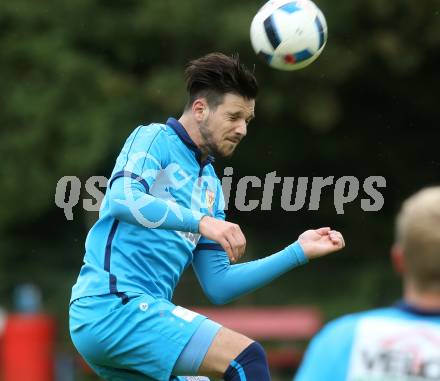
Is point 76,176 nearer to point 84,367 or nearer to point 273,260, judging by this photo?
point 84,367

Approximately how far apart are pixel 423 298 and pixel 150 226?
2024 millimetres

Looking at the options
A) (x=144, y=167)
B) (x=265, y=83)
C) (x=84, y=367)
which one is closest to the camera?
(x=144, y=167)

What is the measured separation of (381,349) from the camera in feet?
8.59

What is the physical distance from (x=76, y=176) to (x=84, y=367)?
14.4 feet

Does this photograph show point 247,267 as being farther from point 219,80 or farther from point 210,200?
point 219,80

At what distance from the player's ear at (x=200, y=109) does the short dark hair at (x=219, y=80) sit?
0.07 ft

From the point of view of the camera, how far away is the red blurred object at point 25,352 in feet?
38.6

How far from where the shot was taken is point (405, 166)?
55.7ft

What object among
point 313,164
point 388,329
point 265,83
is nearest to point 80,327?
point 388,329

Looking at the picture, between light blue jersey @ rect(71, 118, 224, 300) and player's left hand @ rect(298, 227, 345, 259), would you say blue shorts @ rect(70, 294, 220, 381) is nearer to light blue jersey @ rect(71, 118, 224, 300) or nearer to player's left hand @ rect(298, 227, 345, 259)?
light blue jersey @ rect(71, 118, 224, 300)

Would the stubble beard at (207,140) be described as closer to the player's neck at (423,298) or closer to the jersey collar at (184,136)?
the jersey collar at (184,136)

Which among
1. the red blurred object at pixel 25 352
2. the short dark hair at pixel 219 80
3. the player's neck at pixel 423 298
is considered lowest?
the red blurred object at pixel 25 352

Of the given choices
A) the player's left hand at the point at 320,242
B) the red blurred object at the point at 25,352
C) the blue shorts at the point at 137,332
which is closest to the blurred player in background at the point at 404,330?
the player's left hand at the point at 320,242

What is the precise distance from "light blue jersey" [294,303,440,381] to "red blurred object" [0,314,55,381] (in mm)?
9443
